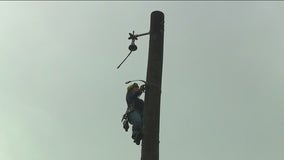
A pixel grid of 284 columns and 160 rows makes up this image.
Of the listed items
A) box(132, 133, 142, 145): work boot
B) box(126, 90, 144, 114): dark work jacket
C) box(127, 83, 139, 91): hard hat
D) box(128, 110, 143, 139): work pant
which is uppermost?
box(127, 83, 139, 91): hard hat

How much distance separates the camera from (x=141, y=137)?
750 centimetres

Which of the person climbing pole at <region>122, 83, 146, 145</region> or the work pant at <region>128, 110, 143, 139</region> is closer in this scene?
the work pant at <region>128, 110, 143, 139</region>

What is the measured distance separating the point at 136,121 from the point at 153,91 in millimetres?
689

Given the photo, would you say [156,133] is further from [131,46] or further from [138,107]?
[131,46]

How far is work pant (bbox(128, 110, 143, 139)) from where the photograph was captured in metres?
7.65

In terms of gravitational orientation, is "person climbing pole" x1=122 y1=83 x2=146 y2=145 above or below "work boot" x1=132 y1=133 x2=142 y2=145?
above

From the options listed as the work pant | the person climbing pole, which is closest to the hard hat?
the person climbing pole

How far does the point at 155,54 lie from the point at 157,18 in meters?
0.79

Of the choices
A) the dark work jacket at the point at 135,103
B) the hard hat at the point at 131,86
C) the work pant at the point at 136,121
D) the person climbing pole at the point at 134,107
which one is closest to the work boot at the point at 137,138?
the work pant at the point at 136,121

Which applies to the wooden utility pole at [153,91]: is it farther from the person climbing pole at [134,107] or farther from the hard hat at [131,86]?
the hard hat at [131,86]

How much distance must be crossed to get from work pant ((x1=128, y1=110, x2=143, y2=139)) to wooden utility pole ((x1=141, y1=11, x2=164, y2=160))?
0.39m

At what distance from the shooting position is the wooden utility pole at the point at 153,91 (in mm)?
7129

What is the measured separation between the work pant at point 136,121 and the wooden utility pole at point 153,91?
0.39 meters

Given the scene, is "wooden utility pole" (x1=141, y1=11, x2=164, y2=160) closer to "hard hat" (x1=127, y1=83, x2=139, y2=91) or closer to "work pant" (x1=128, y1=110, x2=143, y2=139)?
"work pant" (x1=128, y1=110, x2=143, y2=139)
